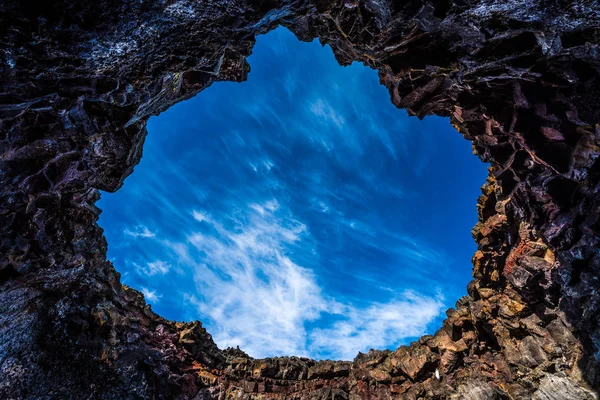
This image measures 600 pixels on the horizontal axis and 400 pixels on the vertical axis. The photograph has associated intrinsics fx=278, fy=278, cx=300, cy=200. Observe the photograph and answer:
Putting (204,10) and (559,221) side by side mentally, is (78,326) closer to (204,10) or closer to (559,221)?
(204,10)

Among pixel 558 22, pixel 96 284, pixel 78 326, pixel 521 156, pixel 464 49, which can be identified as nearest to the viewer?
pixel 558 22

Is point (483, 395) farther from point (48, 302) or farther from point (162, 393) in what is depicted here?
point (48, 302)

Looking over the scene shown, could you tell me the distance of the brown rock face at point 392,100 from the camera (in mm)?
7570

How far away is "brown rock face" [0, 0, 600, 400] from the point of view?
24.8ft

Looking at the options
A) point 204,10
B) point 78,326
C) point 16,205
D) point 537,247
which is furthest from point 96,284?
point 537,247

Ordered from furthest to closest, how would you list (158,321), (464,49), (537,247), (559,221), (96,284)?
(158,321) → (96,284) → (537,247) → (559,221) → (464,49)

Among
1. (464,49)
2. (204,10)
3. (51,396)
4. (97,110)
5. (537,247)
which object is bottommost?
(51,396)

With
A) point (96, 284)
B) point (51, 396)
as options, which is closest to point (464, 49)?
point (96, 284)

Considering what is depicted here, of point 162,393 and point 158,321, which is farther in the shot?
point 158,321

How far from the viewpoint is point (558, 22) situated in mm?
7266

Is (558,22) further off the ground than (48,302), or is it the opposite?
(558,22)

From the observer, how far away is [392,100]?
1378 centimetres

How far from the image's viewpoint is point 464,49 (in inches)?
373

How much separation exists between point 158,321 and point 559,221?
76.8ft
